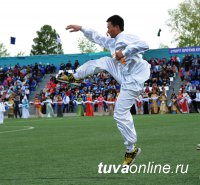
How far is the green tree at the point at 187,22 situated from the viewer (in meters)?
85.3

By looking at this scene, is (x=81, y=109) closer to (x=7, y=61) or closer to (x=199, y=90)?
(x=199, y=90)

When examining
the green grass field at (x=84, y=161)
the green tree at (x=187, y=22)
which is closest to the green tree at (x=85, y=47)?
the green tree at (x=187, y=22)

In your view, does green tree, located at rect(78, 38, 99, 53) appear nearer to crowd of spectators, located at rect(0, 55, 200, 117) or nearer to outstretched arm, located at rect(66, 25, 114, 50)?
crowd of spectators, located at rect(0, 55, 200, 117)

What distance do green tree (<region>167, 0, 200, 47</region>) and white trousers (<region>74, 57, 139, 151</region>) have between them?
76.5m

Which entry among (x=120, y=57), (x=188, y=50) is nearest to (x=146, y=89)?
(x=188, y=50)

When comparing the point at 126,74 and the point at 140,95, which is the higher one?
the point at 126,74

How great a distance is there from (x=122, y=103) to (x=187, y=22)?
79.1 meters

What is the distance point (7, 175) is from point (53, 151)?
3.99 meters

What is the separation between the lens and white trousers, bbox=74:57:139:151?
966cm

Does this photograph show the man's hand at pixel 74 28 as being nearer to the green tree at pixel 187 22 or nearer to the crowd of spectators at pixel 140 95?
the crowd of spectators at pixel 140 95

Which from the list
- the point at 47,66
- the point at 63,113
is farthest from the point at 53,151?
the point at 47,66

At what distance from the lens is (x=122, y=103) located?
9688mm

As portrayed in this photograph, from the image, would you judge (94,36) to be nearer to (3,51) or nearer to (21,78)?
(21,78)

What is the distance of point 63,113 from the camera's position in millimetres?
46656
